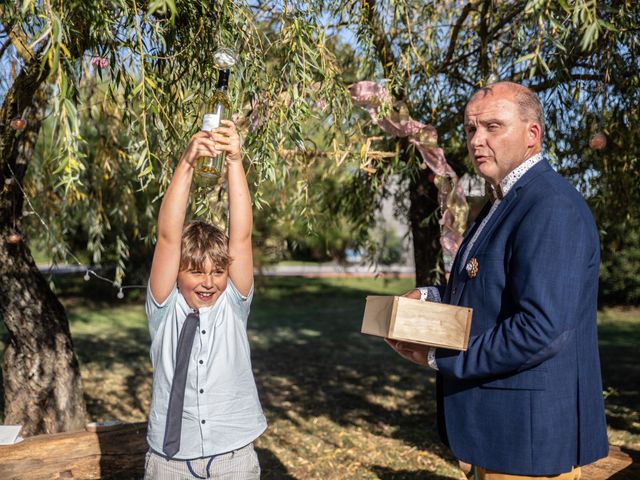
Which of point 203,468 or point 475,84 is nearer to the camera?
point 203,468

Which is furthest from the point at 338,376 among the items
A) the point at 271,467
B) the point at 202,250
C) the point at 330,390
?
the point at 202,250

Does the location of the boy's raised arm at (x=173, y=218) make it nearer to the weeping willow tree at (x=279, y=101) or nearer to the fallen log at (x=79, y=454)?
the weeping willow tree at (x=279, y=101)

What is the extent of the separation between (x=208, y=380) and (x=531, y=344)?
1.19m

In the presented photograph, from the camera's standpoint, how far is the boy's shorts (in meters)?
2.51

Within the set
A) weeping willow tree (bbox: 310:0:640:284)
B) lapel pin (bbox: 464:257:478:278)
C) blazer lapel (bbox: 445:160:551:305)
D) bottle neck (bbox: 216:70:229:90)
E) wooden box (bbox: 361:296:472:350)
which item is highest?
weeping willow tree (bbox: 310:0:640:284)

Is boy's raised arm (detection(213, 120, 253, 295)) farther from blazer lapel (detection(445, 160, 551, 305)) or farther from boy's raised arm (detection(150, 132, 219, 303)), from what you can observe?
blazer lapel (detection(445, 160, 551, 305))

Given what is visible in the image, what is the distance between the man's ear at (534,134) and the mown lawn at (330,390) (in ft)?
7.00

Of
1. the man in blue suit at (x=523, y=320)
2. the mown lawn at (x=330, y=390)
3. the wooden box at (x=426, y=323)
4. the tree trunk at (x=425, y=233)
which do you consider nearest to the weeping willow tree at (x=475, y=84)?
the tree trunk at (x=425, y=233)

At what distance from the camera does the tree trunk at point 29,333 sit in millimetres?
4668

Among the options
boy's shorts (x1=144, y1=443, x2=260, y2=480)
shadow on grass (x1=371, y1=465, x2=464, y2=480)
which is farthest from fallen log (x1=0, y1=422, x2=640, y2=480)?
shadow on grass (x1=371, y1=465, x2=464, y2=480)

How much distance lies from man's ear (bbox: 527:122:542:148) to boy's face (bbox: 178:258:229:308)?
3.79 ft

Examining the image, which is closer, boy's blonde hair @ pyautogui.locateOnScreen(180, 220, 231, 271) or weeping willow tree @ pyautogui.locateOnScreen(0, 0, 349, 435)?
boy's blonde hair @ pyautogui.locateOnScreen(180, 220, 231, 271)

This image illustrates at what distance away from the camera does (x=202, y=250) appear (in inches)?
98.9

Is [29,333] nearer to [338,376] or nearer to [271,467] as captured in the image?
[271,467]
